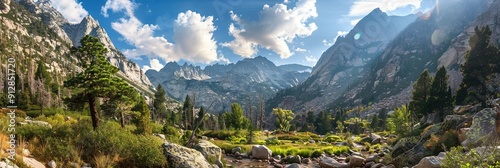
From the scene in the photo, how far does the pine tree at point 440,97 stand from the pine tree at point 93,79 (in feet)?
175

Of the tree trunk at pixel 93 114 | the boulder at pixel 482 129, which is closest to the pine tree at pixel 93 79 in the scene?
the tree trunk at pixel 93 114

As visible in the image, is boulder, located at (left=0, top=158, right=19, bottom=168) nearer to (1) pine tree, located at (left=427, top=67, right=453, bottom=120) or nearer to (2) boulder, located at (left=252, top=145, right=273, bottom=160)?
(2) boulder, located at (left=252, top=145, right=273, bottom=160)

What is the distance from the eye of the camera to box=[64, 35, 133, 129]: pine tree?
21.1 metres

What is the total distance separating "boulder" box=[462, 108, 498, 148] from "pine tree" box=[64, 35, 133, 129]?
2511 centimetres

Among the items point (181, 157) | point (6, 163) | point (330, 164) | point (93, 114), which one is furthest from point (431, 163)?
point (93, 114)

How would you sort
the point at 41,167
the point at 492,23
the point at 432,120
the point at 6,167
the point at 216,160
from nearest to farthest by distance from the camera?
the point at 6,167, the point at 41,167, the point at 216,160, the point at 432,120, the point at 492,23

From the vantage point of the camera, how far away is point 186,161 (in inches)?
646

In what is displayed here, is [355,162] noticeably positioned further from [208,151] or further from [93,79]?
[93,79]

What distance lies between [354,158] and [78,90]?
26.6 metres

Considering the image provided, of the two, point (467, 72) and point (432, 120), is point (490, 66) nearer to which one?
point (467, 72)

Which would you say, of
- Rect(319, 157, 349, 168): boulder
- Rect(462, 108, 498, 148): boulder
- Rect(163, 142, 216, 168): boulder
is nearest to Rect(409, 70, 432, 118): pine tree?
Rect(319, 157, 349, 168): boulder

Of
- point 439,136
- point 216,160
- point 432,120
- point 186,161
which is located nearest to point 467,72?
point 432,120

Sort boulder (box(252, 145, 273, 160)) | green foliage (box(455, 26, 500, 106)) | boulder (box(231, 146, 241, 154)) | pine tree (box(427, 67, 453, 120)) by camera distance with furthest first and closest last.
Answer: pine tree (box(427, 67, 453, 120)) < green foliage (box(455, 26, 500, 106)) < boulder (box(231, 146, 241, 154)) < boulder (box(252, 145, 273, 160))

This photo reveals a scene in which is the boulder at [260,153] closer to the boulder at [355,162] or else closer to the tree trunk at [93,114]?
the boulder at [355,162]
